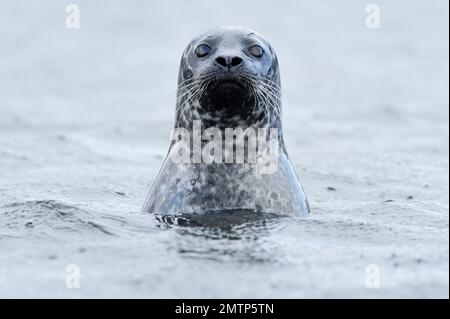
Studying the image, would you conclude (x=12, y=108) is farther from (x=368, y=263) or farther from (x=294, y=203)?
(x=368, y=263)

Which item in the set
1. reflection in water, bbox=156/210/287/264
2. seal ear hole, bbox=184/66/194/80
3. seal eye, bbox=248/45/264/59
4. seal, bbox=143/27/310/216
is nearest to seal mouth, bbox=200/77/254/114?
seal, bbox=143/27/310/216

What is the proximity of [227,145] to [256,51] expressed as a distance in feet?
2.23

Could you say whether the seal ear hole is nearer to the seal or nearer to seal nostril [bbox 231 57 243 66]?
the seal

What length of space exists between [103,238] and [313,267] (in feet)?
5.00

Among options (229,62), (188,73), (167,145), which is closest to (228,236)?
(229,62)

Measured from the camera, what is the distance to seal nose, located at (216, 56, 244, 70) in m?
7.48

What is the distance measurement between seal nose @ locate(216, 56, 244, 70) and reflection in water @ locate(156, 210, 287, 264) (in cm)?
100

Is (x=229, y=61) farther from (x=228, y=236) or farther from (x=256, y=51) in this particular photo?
(x=228, y=236)

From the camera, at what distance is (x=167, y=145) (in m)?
13.6

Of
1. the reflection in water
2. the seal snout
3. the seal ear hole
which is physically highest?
the seal snout

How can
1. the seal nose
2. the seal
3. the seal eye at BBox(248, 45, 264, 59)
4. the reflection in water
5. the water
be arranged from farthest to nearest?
the seal eye at BBox(248, 45, 264, 59) < the seal < the seal nose < the reflection in water < the water

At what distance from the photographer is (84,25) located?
22.2m

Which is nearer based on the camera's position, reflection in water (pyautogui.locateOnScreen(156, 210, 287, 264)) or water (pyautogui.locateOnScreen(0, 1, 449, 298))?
water (pyautogui.locateOnScreen(0, 1, 449, 298))
